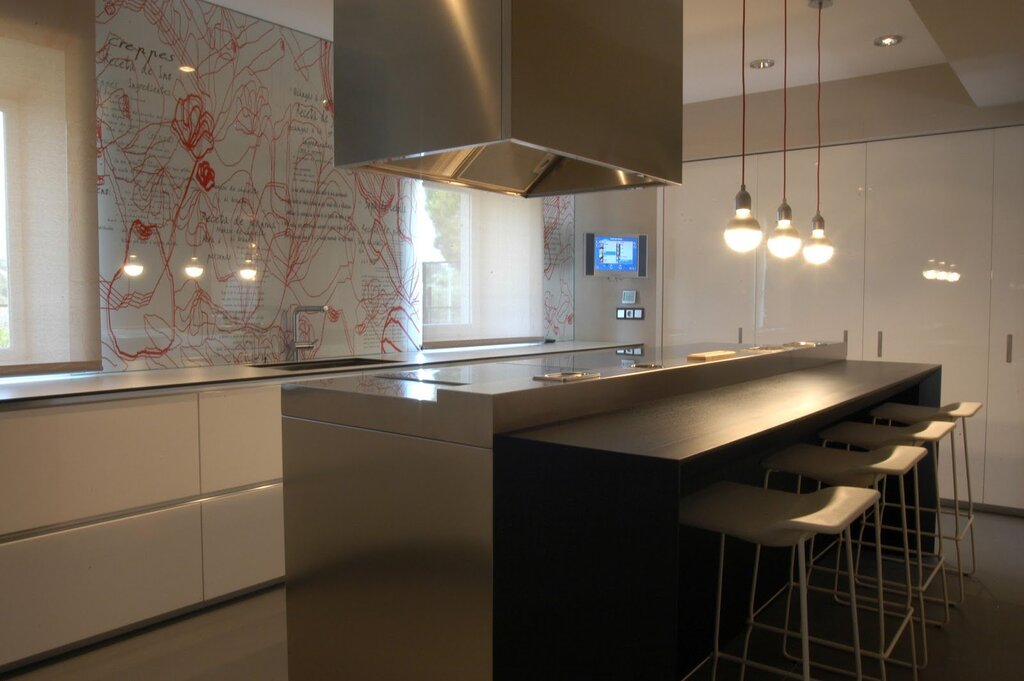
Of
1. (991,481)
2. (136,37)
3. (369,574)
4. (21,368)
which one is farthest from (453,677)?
(991,481)

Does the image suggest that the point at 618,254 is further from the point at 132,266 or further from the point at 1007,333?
the point at 132,266

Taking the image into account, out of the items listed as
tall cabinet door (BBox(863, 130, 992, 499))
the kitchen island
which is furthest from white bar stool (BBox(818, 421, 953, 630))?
tall cabinet door (BBox(863, 130, 992, 499))

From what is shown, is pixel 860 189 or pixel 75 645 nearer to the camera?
pixel 75 645

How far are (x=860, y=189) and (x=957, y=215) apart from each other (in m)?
0.56

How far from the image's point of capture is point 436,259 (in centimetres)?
473

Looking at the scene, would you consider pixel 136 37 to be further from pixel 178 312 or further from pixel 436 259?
Result: pixel 436 259

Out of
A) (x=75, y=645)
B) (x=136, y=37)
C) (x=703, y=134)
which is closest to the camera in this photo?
(x=75, y=645)

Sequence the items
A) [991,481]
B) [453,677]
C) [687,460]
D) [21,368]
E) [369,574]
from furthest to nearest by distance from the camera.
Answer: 1. [991,481]
2. [21,368]
3. [369,574]
4. [453,677]
5. [687,460]

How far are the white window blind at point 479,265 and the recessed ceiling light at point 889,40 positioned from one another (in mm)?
2379

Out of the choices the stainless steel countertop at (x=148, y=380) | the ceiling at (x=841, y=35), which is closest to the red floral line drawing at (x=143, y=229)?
the stainless steel countertop at (x=148, y=380)

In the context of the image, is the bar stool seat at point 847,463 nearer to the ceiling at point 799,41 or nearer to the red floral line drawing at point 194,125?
the ceiling at point 799,41

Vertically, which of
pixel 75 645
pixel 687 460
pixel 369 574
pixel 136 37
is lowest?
pixel 75 645

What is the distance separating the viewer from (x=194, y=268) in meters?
3.47

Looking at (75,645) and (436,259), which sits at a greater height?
(436,259)
